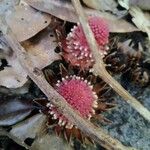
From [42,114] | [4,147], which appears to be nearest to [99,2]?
[42,114]

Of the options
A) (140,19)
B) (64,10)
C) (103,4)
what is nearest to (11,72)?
(64,10)

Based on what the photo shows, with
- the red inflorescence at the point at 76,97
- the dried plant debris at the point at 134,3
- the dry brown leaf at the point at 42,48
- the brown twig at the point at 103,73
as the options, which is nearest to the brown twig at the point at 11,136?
the red inflorescence at the point at 76,97

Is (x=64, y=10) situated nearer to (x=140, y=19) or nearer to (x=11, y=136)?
(x=140, y=19)

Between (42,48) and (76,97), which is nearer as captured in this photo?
(76,97)

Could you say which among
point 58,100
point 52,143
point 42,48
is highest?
point 42,48

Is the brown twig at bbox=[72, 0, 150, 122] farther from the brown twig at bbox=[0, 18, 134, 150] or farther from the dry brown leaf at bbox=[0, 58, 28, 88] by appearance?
the dry brown leaf at bbox=[0, 58, 28, 88]

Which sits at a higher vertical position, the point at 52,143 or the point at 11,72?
the point at 11,72
